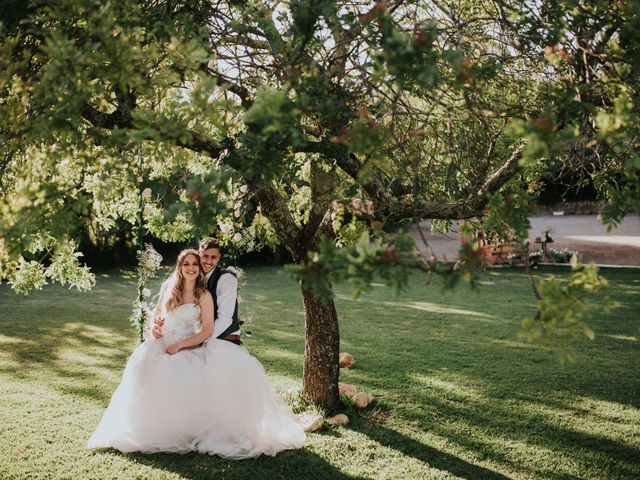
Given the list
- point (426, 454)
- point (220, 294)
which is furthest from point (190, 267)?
point (426, 454)

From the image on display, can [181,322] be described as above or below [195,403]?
above

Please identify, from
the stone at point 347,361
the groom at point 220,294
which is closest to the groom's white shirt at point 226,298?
the groom at point 220,294

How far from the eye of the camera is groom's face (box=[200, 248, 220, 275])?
572 centimetres

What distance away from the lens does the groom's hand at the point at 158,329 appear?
559 cm

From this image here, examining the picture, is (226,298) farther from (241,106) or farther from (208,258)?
(241,106)

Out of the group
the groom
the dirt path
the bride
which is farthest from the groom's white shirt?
Answer: the dirt path

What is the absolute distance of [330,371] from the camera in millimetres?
6305

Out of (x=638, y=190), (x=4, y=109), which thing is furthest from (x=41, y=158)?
(x=638, y=190)

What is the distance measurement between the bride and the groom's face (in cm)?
20

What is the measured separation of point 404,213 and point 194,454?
2786 mm

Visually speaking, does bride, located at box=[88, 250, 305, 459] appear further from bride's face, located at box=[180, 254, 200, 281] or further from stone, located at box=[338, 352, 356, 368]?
stone, located at box=[338, 352, 356, 368]

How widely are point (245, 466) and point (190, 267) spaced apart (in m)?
1.80

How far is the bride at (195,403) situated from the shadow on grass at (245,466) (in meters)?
0.08

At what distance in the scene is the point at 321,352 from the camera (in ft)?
20.5
